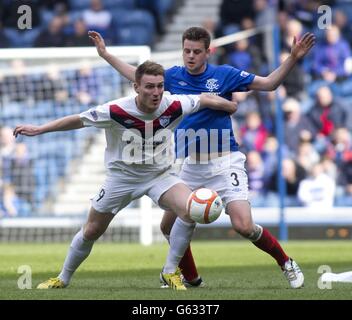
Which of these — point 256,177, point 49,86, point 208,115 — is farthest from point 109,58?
point 256,177

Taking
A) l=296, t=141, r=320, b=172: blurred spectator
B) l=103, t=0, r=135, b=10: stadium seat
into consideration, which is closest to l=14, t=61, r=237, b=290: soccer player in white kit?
l=296, t=141, r=320, b=172: blurred spectator

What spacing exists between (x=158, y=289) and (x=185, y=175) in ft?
3.82

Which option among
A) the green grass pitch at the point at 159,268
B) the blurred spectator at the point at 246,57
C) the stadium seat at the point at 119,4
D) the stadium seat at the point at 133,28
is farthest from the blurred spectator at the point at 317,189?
the stadium seat at the point at 119,4

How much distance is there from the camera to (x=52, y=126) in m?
9.26

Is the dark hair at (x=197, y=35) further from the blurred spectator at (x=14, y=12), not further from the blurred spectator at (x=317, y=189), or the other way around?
the blurred spectator at (x=14, y=12)

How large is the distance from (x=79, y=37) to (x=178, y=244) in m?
13.6

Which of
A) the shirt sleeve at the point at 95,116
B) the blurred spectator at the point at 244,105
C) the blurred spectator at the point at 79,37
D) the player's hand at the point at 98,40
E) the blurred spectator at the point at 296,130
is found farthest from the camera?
the blurred spectator at the point at 79,37

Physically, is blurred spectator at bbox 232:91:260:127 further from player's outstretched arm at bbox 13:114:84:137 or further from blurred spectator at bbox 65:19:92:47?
player's outstretched arm at bbox 13:114:84:137

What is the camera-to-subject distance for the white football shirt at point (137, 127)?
369 inches

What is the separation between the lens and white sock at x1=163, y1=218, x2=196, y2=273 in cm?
993

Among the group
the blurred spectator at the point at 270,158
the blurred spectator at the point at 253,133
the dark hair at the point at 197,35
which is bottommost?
the blurred spectator at the point at 270,158

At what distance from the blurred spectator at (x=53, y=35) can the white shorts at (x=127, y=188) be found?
13.8 meters

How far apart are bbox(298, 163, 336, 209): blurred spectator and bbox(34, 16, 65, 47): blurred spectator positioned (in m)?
6.21

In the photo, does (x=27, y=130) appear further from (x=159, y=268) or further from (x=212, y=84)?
(x=159, y=268)
